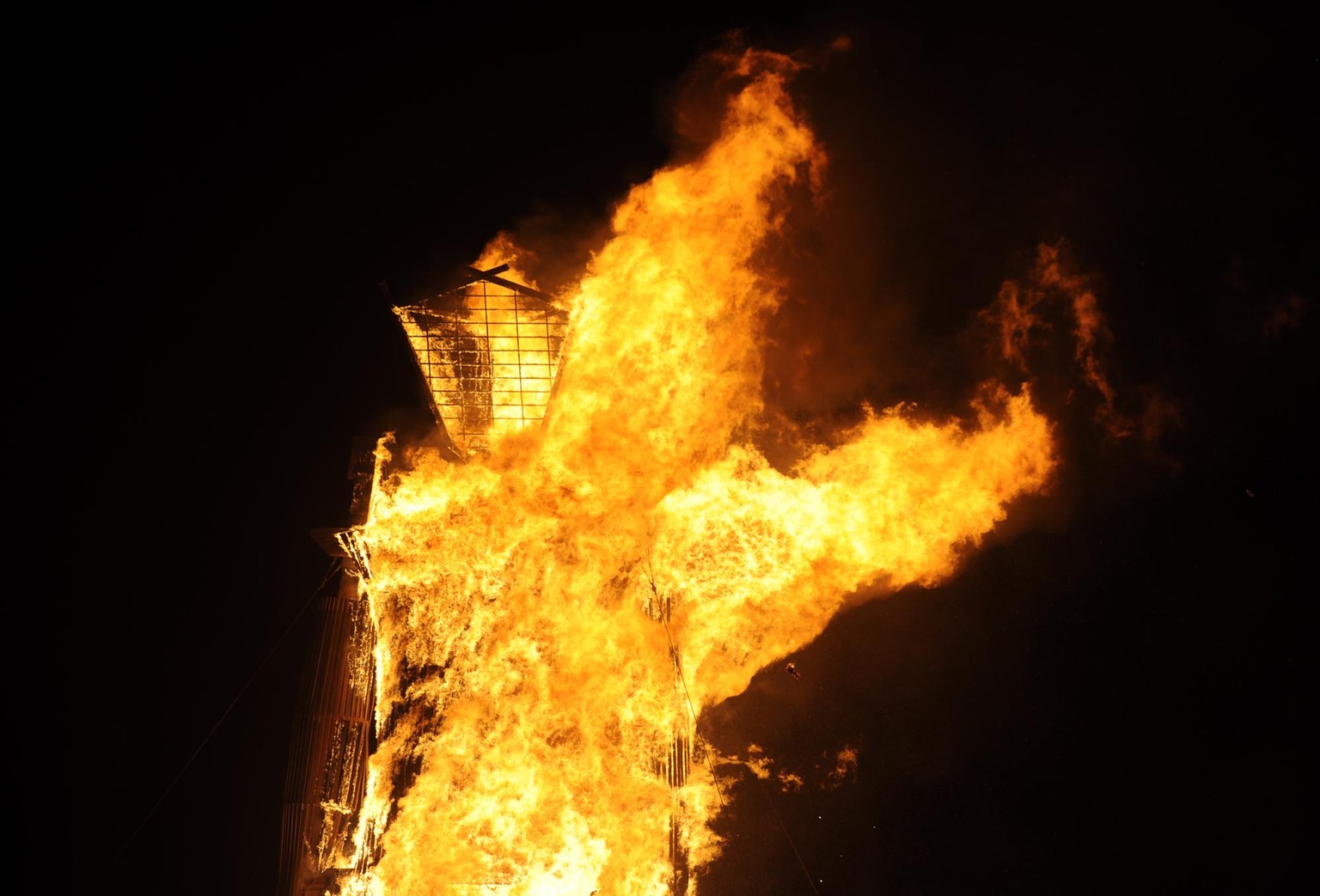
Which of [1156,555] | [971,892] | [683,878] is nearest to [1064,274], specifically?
[1156,555]

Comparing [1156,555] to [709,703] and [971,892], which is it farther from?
[709,703]

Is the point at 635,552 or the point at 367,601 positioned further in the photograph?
the point at 635,552

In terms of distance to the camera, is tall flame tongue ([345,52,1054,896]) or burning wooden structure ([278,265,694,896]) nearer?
burning wooden structure ([278,265,694,896])

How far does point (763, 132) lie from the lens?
20.9 ft

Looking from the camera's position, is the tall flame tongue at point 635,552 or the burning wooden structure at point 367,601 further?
the tall flame tongue at point 635,552

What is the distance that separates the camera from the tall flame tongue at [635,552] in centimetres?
562

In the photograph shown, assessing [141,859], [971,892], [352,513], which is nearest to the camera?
[352,513]

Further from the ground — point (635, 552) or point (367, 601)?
point (635, 552)

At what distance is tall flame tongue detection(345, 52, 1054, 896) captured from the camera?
562 centimetres

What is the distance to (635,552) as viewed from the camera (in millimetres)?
6066

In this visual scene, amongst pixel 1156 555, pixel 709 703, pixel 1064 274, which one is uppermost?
pixel 1064 274

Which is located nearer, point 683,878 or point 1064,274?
point 683,878

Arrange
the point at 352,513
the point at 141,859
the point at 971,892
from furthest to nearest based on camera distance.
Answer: the point at 141,859
the point at 971,892
the point at 352,513

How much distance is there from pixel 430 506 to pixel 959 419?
219 inches
